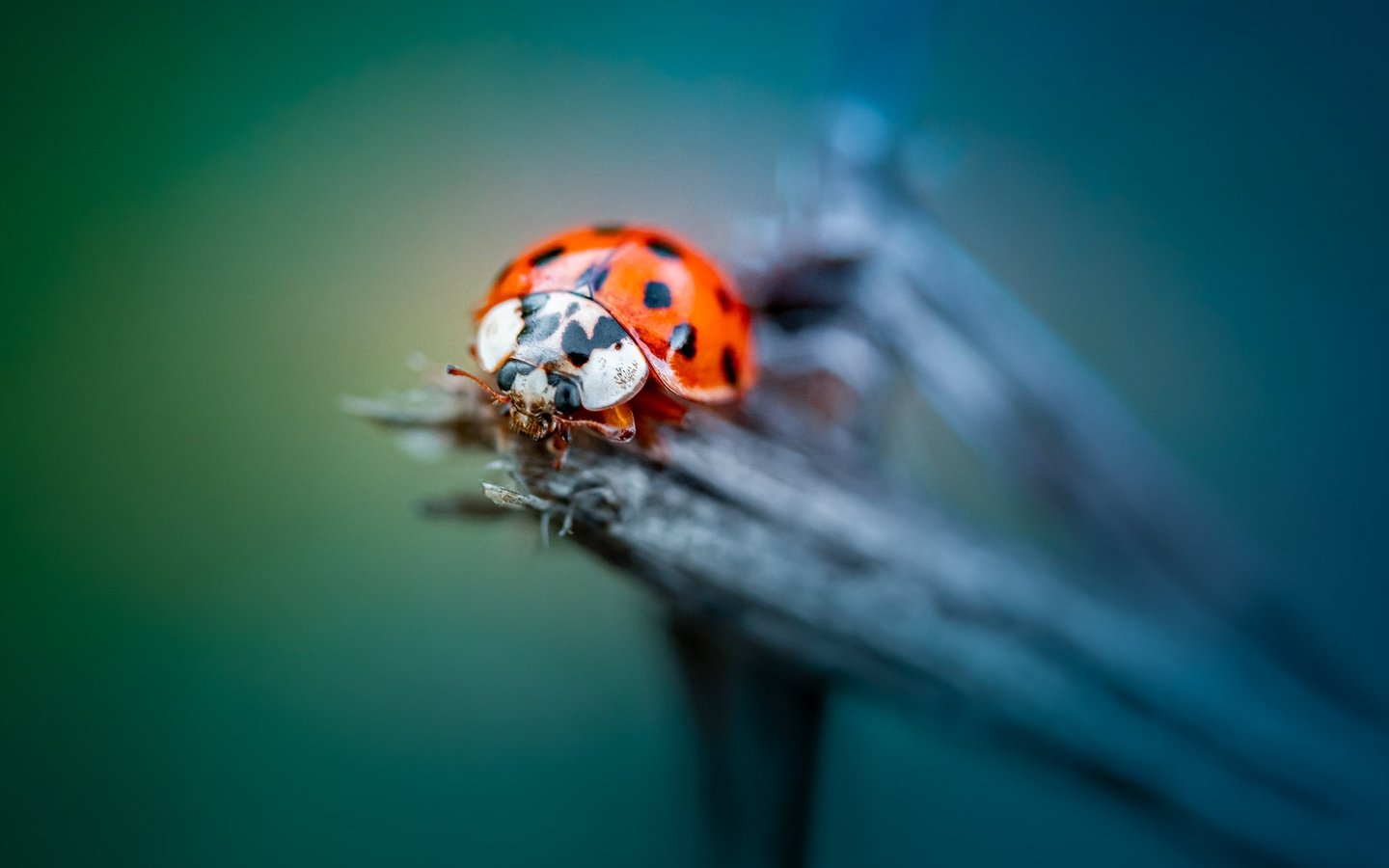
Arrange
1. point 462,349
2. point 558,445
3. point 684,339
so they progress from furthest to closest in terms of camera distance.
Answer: point 462,349 < point 684,339 < point 558,445

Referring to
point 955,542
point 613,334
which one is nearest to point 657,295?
point 613,334

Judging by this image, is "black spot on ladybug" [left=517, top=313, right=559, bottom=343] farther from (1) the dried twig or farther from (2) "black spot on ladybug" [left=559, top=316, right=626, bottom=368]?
(1) the dried twig

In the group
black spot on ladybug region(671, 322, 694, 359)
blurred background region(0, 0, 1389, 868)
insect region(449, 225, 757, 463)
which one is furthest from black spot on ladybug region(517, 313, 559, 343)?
blurred background region(0, 0, 1389, 868)

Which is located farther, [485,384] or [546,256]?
[546,256]

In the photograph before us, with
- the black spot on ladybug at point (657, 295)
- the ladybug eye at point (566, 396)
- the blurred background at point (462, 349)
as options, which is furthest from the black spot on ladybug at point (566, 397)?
the blurred background at point (462, 349)

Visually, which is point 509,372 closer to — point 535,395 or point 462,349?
point 535,395

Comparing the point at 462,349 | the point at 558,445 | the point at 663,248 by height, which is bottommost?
the point at 558,445

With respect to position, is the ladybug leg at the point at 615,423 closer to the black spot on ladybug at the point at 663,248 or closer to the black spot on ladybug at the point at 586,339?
the black spot on ladybug at the point at 586,339

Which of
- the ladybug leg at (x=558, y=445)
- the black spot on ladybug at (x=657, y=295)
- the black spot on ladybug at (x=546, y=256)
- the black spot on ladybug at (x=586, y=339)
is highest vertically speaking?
the black spot on ladybug at (x=546, y=256)
